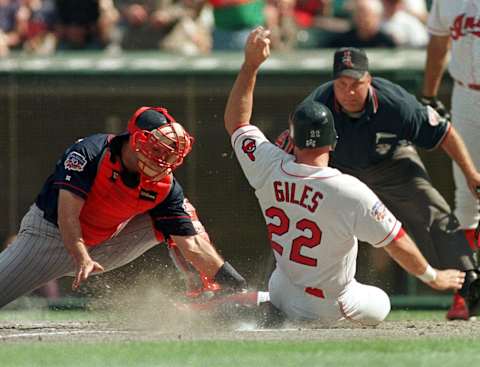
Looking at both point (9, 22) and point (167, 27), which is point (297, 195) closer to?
point (167, 27)

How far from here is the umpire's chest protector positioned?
707 centimetres

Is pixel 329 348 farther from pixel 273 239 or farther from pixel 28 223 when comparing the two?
pixel 28 223

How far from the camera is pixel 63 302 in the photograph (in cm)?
969

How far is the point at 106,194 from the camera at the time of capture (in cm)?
716

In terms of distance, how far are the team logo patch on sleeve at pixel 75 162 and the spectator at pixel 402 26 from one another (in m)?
4.76

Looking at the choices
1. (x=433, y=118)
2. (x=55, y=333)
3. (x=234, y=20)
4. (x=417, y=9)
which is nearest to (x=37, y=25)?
(x=234, y=20)

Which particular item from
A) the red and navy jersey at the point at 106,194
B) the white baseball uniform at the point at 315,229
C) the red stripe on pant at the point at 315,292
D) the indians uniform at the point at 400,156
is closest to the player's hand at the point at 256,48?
the white baseball uniform at the point at 315,229

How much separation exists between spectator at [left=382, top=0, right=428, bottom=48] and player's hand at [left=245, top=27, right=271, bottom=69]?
434 cm

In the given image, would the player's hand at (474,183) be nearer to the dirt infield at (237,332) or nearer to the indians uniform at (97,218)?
the dirt infield at (237,332)

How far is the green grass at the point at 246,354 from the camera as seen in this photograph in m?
5.37

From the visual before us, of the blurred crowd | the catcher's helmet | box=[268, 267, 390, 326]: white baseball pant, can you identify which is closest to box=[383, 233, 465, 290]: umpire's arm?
box=[268, 267, 390, 326]: white baseball pant

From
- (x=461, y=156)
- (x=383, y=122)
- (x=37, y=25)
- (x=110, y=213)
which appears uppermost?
(x=383, y=122)

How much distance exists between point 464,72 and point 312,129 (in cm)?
216

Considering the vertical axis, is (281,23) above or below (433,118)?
below
